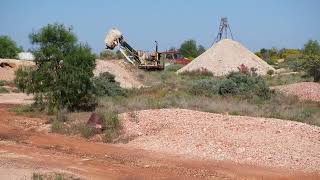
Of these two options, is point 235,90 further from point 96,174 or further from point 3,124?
point 96,174

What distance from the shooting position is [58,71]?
19.1m

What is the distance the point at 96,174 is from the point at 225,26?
47.3m

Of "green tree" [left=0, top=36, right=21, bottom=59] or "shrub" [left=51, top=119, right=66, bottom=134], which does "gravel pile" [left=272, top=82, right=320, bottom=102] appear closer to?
"shrub" [left=51, top=119, right=66, bottom=134]

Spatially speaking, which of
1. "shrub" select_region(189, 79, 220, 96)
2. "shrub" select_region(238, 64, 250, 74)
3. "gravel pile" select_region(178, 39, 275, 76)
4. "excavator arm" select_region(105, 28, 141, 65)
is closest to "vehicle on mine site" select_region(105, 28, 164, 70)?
"excavator arm" select_region(105, 28, 141, 65)

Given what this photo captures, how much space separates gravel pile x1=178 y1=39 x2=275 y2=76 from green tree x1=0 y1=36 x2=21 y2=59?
22.4 metres

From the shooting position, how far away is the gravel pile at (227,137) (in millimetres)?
11898

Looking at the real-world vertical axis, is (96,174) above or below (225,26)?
below

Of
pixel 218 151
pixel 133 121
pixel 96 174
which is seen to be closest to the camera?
pixel 96 174

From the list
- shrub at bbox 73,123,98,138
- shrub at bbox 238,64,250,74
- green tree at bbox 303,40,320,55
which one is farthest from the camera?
green tree at bbox 303,40,320,55

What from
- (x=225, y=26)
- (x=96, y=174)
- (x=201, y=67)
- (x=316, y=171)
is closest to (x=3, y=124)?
(x=96, y=174)

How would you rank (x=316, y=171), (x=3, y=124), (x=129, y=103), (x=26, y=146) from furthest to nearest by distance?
(x=129, y=103), (x=3, y=124), (x=26, y=146), (x=316, y=171)

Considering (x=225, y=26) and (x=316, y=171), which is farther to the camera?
(x=225, y=26)

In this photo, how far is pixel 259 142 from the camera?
12.9 m

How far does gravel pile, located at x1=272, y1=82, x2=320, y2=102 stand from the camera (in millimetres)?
24308
